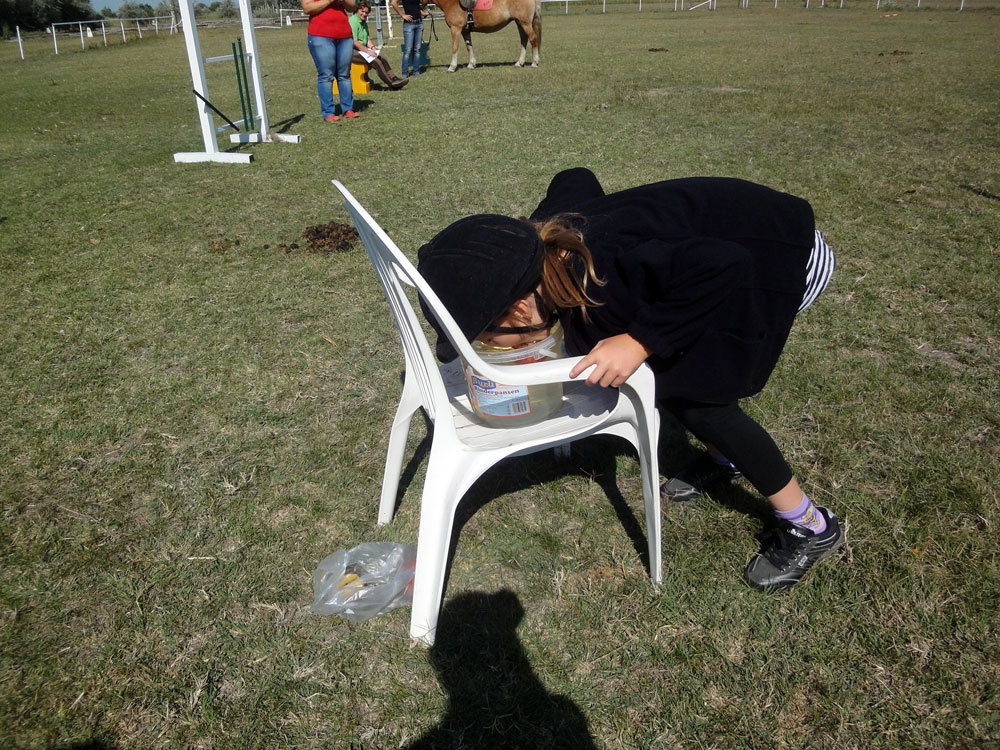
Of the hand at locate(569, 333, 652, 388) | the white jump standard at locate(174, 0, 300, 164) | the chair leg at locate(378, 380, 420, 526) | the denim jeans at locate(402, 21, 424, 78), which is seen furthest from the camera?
the denim jeans at locate(402, 21, 424, 78)

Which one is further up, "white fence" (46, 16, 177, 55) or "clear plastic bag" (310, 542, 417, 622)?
"white fence" (46, 16, 177, 55)

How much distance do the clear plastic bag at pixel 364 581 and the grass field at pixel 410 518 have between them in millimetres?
44

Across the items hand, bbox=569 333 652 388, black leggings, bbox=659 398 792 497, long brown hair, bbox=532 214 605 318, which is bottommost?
black leggings, bbox=659 398 792 497

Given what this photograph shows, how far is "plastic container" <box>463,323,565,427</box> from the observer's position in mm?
1755

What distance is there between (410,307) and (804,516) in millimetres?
1267

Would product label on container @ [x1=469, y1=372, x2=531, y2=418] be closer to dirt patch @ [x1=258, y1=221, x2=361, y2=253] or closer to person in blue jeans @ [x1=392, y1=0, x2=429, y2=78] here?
dirt patch @ [x1=258, y1=221, x2=361, y2=253]

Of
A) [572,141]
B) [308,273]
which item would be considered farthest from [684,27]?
[308,273]

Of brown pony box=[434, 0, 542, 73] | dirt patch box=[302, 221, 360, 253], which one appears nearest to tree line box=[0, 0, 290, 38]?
brown pony box=[434, 0, 542, 73]

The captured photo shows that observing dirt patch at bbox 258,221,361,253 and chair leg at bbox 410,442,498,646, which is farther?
dirt patch at bbox 258,221,361,253

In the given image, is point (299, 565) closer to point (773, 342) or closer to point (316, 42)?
point (773, 342)

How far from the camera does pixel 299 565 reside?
2174 millimetres

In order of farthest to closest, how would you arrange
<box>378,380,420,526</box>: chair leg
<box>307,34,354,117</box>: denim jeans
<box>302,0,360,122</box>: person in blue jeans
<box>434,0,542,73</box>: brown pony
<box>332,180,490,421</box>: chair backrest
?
1. <box>434,0,542,73</box>: brown pony
2. <box>307,34,354,117</box>: denim jeans
3. <box>302,0,360,122</box>: person in blue jeans
4. <box>378,380,420,526</box>: chair leg
5. <box>332,180,490,421</box>: chair backrest

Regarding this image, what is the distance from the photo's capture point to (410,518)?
2.38 meters

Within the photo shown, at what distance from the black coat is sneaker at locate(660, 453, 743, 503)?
688mm
